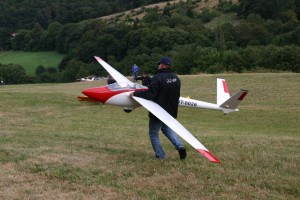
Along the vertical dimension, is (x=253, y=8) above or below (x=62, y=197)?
above

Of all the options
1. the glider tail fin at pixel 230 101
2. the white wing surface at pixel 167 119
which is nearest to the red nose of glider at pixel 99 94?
the white wing surface at pixel 167 119

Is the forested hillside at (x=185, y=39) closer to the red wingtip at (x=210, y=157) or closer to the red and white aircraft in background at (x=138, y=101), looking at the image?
the red and white aircraft in background at (x=138, y=101)

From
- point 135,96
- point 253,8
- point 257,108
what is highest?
point 253,8

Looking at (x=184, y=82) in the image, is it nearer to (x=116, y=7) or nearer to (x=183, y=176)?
(x=183, y=176)

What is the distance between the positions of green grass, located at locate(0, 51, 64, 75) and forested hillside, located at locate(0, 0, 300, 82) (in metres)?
2.68

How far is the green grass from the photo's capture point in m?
92.2

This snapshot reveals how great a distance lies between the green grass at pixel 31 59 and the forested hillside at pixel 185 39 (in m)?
2.68

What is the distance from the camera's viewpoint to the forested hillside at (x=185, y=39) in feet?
209

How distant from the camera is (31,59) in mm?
97000

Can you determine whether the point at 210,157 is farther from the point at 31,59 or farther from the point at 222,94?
the point at 31,59

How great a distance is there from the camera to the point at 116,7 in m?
148

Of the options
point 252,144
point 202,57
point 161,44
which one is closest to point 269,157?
point 252,144

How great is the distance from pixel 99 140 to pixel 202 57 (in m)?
58.0

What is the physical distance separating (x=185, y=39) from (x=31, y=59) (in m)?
36.2
